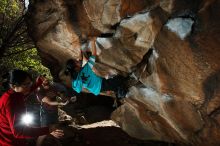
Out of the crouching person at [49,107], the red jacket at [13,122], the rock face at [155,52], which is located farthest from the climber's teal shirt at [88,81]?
the red jacket at [13,122]

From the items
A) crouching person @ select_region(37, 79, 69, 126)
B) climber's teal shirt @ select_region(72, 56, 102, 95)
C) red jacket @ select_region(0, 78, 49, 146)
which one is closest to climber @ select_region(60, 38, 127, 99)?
climber's teal shirt @ select_region(72, 56, 102, 95)

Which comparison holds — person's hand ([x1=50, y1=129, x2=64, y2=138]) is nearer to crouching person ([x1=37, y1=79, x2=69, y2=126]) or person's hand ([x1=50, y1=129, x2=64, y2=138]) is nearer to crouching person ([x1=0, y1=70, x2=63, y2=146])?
crouching person ([x1=0, y1=70, x2=63, y2=146])

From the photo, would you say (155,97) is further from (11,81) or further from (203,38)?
(11,81)

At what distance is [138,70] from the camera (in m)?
8.18

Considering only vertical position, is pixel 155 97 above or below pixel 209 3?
below

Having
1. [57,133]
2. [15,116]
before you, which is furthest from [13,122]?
[57,133]

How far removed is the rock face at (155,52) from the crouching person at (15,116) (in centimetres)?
338

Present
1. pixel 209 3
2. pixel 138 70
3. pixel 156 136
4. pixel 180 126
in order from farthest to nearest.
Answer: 1. pixel 156 136
2. pixel 138 70
3. pixel 180 126
4. pixel 209 3

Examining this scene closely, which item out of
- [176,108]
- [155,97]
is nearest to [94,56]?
[155,97]

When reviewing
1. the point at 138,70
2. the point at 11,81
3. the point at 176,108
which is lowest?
the point at 176,108

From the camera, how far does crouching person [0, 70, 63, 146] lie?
163 inches

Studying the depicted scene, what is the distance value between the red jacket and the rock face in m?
3.52

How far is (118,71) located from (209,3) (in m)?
3.63

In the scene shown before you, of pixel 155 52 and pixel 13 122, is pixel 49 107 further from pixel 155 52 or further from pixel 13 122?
pixel 13 122
